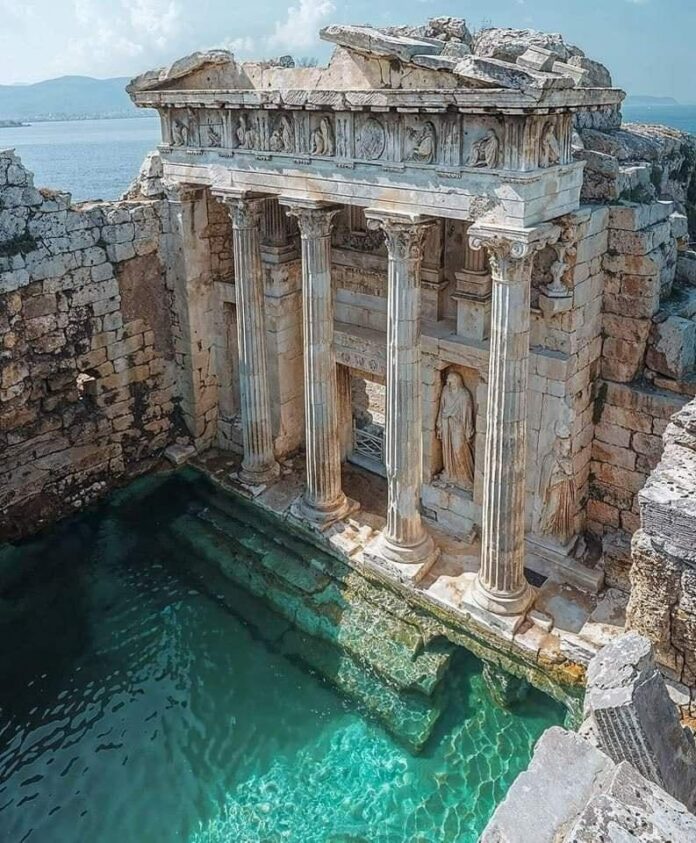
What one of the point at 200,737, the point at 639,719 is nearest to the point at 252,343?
the point at 200,737

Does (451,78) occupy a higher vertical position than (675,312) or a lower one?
higher

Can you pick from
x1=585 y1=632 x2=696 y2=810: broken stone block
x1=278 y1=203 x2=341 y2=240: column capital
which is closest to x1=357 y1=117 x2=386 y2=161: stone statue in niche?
x1=278 y1=203 x2=341 y2=240: column capital

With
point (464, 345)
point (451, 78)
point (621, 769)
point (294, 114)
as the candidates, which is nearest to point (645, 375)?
point (464, 345)

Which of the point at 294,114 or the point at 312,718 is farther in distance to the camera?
the point at 294,114

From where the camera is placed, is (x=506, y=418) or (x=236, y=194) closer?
(x=506, y=418)

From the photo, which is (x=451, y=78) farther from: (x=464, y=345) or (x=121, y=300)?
(x=121, y=300)

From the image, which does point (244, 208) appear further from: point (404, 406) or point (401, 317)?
point (404, 406)

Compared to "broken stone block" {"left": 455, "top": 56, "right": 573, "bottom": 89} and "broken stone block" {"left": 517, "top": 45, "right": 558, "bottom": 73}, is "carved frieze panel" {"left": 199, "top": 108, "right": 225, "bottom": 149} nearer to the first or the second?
"broken stone block" {"left": 455, "top": 56, "right": 573, "bottom": 89}

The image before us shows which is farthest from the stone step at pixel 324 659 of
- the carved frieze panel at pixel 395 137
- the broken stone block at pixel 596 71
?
the broken stone block at pixel 596 71
